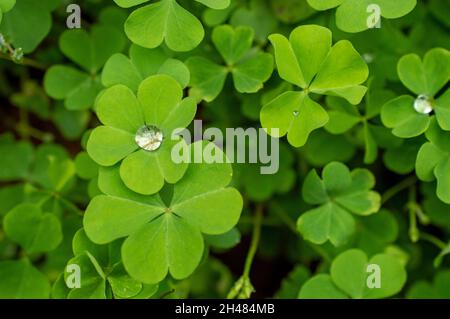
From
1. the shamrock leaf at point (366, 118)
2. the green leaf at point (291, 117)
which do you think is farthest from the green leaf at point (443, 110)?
the green leaf at point (291, 117)

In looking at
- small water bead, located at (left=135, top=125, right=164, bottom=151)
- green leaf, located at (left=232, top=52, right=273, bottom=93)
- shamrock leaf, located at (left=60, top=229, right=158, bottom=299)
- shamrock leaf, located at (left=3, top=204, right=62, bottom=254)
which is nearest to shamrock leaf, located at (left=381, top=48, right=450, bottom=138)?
green leaf, located at (left=232, top=52, right=273, bottom=93)

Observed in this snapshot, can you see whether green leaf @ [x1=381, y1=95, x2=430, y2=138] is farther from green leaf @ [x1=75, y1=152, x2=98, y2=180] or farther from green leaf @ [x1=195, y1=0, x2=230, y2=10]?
green leaf @ [x1=75, y1=152, x2=98, y2=180]

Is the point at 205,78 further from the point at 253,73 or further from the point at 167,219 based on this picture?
the point at 167,219

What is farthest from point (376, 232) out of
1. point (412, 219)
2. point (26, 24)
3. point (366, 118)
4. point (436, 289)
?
point (26, 24)

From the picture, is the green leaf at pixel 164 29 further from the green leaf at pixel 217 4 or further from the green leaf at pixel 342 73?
the green leaf at pixel 342 73

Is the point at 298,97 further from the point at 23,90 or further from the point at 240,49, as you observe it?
the point at 23,90
